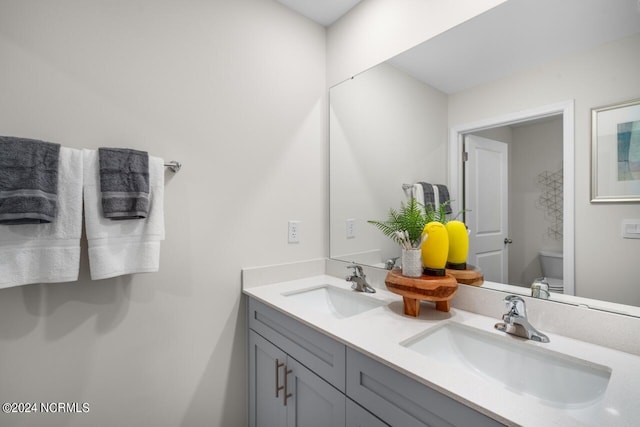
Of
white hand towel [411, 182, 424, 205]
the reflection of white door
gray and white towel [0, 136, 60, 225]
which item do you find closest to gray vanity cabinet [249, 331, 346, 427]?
the reflection of white door

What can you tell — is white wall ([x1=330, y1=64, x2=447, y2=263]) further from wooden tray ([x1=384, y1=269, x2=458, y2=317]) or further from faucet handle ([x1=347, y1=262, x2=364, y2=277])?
wooden tray ([x1=384, y1=269, x2=458, y2=317])

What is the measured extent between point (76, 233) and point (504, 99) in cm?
156

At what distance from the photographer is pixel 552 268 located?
0.99 metres

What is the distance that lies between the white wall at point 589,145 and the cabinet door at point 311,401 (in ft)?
2.81

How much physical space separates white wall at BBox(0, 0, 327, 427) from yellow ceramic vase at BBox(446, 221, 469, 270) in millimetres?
793

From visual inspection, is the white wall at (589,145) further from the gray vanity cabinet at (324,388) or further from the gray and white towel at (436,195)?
the gray vanity cabinet at (324,388)

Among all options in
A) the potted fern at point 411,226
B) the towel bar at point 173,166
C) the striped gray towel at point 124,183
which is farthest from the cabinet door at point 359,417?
the towel bar at point 173,166

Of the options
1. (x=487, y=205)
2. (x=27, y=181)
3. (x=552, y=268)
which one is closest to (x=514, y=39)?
(x=487, y=205)

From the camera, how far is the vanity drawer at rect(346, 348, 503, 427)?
25.6 inches

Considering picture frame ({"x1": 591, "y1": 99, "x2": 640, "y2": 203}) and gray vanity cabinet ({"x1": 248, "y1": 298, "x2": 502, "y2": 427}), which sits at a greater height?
picture frame ({"x1": 591, "y1": 99, "x2": 640, "y2": 203})

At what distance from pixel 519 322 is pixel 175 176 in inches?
53.6

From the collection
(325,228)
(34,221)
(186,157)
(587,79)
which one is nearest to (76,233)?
(34,221)

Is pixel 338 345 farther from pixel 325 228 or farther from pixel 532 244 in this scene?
pixel 325 228

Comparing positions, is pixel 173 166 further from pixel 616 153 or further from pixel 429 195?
pixel 616 153
